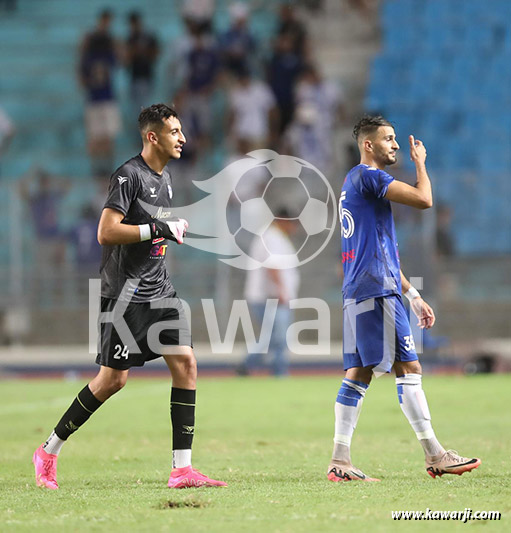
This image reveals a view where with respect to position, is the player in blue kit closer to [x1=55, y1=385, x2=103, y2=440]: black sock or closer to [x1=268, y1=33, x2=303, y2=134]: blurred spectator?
[x1=55, y1=385, x2=103, y2=440]: black sock

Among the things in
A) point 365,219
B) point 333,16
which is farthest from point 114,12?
point 365,219

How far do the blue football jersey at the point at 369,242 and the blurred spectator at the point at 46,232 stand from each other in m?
13.6

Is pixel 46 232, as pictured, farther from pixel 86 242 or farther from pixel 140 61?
pixel 140 61

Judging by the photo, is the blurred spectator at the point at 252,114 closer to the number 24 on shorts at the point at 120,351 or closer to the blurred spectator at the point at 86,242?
the blurred spectator at the point at 86,242

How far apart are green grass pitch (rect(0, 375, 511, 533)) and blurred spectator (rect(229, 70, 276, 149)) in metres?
8.66

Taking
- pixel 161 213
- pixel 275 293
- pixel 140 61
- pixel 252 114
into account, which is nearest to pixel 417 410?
pixel 161 213

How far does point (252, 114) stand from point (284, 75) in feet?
3.92

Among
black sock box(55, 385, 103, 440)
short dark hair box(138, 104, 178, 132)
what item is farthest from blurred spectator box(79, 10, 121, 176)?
black sock box(55, 385, 103, 440)

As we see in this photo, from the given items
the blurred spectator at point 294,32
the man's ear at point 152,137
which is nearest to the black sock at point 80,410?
the man's ear at point 152,137

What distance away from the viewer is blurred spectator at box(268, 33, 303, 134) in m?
22.8

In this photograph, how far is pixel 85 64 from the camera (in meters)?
24.3

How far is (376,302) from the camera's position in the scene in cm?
705

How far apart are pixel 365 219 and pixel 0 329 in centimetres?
1436

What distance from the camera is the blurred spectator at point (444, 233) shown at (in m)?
19.5
